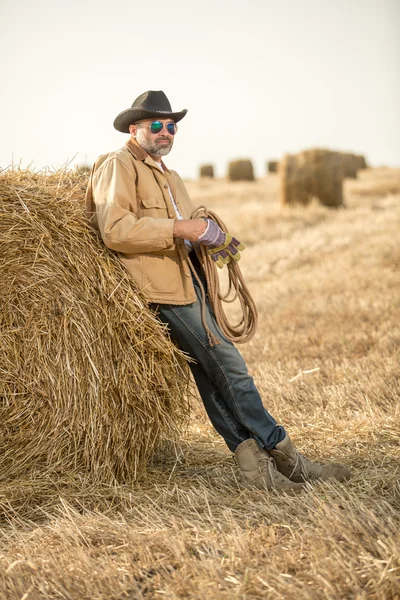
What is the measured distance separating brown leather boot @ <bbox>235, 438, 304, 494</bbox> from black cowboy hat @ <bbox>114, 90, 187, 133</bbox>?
73.4 inches

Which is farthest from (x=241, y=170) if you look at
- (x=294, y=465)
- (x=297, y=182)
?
(x=294, y=465)

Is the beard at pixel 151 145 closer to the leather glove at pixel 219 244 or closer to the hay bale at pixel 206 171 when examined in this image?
the leather glove at pixel 219 244

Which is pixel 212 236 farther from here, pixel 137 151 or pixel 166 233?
pixel 137 151

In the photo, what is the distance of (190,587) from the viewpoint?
2604 mm

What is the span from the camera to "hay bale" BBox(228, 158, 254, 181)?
109 feet

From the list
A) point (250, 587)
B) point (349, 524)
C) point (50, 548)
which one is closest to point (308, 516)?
point (349, 524)

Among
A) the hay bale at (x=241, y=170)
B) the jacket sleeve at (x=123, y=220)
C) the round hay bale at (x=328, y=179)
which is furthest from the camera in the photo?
the hay bale at (x=241, y=170)

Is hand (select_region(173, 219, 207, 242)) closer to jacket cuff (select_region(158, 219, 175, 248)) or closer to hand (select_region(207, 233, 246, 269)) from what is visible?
jacket cuff (select_region(158, 219, 175, 248))

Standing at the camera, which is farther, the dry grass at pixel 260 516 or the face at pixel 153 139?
the face at pixel 153 139

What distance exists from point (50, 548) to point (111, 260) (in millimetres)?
1514

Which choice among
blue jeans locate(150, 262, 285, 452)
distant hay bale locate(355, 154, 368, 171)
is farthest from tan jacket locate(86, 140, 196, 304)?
distant hay bale locate(355, 154, 368, 171)

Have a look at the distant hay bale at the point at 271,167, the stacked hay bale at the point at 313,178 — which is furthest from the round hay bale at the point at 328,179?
the distant hay bale at the point at 271,167

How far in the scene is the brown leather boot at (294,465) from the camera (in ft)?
12.7

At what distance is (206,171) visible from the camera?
3966 centimetres
